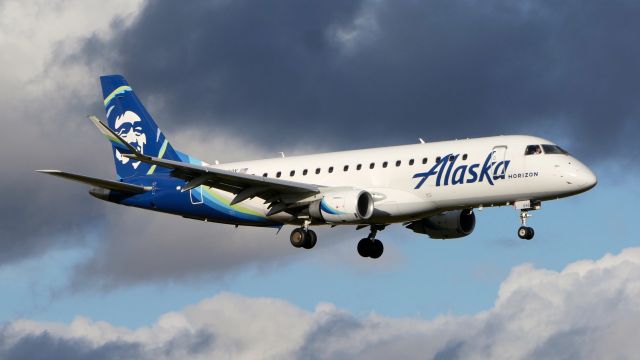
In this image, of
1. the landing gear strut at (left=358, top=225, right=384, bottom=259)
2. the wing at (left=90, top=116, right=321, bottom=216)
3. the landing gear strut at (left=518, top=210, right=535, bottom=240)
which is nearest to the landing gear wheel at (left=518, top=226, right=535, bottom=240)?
the landing gear strut at (left=518, top=210, right=535, bottom=240)

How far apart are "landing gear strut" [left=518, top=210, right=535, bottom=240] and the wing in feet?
30.8

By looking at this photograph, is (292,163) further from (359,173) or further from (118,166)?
(118,166)

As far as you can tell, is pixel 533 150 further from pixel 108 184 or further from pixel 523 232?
pixel 108 184

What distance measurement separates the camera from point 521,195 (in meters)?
63.2

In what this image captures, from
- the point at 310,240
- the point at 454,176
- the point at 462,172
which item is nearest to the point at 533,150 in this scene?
the point at 462,172

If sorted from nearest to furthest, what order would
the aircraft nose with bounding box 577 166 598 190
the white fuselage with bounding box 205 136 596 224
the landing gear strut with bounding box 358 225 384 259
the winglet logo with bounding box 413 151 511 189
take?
the aircraft nose with bounding box 577 166 598 190 → the white fuselage with bounding box 205 136 596 224 → the winglet logo with bounding box 413 151 511 189 → the landing gear strut with bounding box 358 225 384 259

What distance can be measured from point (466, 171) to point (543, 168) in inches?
132

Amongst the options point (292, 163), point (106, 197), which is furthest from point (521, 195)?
point (106, 197)

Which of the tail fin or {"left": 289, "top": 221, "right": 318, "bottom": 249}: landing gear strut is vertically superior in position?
the tail fin

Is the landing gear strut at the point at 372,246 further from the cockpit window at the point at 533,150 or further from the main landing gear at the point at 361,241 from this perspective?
the cockpit window at the point at 533,150

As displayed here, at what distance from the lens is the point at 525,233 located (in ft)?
206

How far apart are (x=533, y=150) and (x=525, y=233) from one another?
3.66 m

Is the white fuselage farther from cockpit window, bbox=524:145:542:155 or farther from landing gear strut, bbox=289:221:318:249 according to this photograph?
landing gear strut, bbox=289:221:318:249

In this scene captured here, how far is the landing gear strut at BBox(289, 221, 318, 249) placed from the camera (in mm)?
66812
